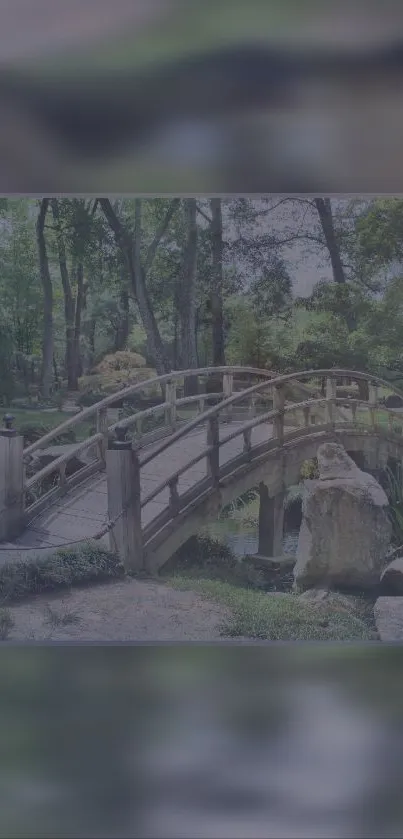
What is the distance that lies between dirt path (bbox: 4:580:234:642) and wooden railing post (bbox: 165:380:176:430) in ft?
3.35

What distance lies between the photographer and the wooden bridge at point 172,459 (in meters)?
5.44

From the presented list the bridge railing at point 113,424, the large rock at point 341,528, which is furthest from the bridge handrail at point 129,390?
the large rock at point 341,528

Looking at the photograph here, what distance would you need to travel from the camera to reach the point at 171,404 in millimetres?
5461

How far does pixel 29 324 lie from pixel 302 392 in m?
1.79

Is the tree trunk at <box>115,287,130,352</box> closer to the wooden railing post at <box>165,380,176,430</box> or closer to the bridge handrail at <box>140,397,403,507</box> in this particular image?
the wooden railing post at <box>165,380,176,430</box>

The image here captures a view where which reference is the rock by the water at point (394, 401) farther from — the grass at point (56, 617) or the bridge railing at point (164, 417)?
the grass at point (56, 617)

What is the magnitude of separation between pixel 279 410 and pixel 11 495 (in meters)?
1.77

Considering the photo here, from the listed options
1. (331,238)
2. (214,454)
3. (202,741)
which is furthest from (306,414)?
(202,741)

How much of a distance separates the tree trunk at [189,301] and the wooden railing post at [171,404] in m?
0.09

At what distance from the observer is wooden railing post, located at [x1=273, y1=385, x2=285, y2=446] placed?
5.48 meters

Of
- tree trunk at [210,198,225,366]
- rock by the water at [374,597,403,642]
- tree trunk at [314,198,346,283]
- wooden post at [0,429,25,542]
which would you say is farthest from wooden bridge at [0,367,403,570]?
rock by the water at [374,597,403,642]

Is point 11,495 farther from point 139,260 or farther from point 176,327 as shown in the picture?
point 139,260
